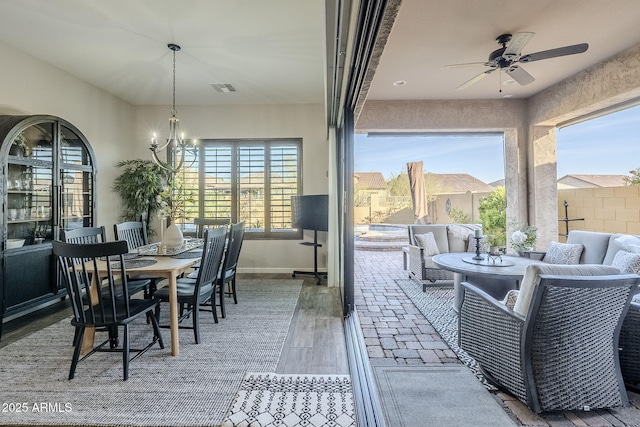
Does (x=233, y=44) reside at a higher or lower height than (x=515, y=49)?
higher

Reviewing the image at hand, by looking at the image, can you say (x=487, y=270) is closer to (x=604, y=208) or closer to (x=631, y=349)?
(x=631, y=349)

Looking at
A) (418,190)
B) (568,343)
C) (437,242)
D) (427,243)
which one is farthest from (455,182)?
(568,343)

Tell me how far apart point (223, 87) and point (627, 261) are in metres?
5.19

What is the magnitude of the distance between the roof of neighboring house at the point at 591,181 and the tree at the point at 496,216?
100 centimetres

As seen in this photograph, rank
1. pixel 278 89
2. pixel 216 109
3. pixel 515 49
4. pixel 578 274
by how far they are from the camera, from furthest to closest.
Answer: pixel 216 109
pixel 278 89
pixel 515 49
pixel 578 274

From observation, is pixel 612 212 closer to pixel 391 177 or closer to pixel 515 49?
pixel 515 49

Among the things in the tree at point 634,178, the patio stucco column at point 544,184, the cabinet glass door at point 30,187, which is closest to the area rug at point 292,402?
the cabinet glass door at point 30,187

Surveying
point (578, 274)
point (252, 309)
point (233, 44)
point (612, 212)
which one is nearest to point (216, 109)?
point (233, 44)

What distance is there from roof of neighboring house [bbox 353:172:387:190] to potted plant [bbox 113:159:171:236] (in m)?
7.11

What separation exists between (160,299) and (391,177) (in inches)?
370

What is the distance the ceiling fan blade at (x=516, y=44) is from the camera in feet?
9.06

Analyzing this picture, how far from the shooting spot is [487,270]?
3092mm

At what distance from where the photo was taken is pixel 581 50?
9.32 ft

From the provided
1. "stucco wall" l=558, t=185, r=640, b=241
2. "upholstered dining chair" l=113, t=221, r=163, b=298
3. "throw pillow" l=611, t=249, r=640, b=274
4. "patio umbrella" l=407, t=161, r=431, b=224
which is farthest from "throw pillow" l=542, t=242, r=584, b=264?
"upholstered dining chair" l=113, t=221, r=163, b=298
